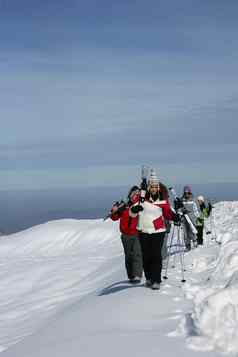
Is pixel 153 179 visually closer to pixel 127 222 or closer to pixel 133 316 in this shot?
pixel 127 222

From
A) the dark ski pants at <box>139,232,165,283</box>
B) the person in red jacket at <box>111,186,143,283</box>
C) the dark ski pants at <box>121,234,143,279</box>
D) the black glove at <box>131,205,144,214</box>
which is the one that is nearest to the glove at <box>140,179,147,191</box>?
the person in red jacket at <box>111,186,143,283</box>

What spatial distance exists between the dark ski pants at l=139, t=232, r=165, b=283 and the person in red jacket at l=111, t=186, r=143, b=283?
1.26 metres

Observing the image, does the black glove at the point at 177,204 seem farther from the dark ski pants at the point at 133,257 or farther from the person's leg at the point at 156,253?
the person's leg at the point at 156,253

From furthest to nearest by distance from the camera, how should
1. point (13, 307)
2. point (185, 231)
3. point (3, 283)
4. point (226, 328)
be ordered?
point (3, 283) → point (185, 231) → point (13, 307) → point (226, 328)

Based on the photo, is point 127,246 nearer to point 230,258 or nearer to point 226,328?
point 230,258

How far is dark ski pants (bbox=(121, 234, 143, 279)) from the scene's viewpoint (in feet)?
33.6

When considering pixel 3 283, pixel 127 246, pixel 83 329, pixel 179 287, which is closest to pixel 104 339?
pixel 83 329

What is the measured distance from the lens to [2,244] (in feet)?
114

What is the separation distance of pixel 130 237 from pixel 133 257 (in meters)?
0.46

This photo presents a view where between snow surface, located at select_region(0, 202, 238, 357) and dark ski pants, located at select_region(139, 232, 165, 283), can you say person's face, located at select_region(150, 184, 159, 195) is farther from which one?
snow surface, located at select_region(0, 202, 238, 357)

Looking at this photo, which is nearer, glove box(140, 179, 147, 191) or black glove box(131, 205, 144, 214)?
black glove box(131, 205, 144, 214)

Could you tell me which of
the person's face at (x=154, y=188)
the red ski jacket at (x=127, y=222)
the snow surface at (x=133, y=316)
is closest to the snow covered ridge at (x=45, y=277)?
the snow surface at (x=133, y=316)

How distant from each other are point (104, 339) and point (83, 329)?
0.74m

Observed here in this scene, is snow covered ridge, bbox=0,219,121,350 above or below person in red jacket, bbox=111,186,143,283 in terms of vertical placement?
below
